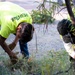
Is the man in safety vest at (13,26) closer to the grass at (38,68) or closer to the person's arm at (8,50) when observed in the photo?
the person's arm at (8,50)

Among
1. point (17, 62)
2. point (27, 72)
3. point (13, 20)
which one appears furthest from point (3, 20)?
point (27, 72)

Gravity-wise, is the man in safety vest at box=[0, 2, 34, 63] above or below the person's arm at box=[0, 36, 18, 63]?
above

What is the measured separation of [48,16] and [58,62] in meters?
1.13

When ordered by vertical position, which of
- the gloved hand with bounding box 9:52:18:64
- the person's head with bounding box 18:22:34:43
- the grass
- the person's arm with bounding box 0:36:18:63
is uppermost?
the person's head with bounding box 18:22:34:43

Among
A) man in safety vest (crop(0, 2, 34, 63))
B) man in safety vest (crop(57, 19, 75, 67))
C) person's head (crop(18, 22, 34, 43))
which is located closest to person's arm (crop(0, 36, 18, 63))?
man in safety vest (crop(0, 2, 34, 63))

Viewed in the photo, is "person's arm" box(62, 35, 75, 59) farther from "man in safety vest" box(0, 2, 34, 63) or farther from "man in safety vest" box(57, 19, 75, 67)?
"man in safety vest" box(0, 2, 34, 63)

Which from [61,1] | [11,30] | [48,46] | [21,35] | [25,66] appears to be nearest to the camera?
[61,1]

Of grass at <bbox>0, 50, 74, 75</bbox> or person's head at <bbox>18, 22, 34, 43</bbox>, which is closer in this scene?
grass at <bbox>0, 50, 74, 75</bbox>

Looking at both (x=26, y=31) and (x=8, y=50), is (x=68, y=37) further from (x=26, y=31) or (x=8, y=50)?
(x=8, y=50)

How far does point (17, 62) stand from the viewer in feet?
10.1

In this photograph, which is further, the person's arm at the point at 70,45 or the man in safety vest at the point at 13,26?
the man in safety vest at the point at 13,26

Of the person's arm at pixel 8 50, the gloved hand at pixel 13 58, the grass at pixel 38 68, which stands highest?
the person's arm at pixel 8 50

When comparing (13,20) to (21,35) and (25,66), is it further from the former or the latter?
(25,66)

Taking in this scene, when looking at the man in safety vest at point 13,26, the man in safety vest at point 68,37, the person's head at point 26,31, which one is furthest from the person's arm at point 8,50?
the man in safety vest at point 68,37
